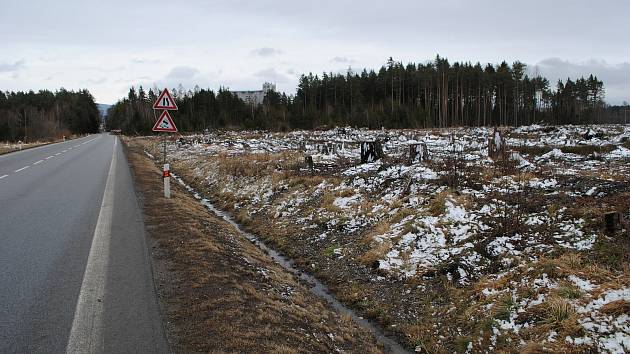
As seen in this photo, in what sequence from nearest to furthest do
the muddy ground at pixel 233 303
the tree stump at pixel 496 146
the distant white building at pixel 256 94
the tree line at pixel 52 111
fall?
1. the muddy ground at pixel 233 303
2. the tree stump at pixel 496 146
3. the tree line at pixel 52 111
4. the distant white building at pixel 256 94

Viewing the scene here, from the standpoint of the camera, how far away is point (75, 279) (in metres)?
5.80

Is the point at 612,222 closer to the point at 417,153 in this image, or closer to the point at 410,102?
the point at 417,153

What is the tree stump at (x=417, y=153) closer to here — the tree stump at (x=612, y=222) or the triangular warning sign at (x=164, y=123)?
the tree stump at (x=612, y=222)

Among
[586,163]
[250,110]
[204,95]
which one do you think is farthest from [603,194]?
[204,95]

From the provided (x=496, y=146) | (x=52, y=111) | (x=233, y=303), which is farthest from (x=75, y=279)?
(x=52, y=111)

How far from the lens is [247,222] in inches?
499

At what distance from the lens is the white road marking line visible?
417cm

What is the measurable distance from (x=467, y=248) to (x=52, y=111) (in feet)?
451

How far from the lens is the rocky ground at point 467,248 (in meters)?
5.43

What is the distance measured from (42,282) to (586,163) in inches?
712

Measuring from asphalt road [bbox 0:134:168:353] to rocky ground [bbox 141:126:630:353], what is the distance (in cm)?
355

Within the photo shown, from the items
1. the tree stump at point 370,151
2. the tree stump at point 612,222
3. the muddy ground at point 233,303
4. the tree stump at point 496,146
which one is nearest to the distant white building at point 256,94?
the tree stump at point 370,151

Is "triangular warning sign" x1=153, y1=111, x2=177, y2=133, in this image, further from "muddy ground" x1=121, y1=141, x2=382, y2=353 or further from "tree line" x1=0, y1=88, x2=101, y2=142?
"tree line" x1=0, y1=88, x2=101, y2=142

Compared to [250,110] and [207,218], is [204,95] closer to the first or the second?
[250,110]
